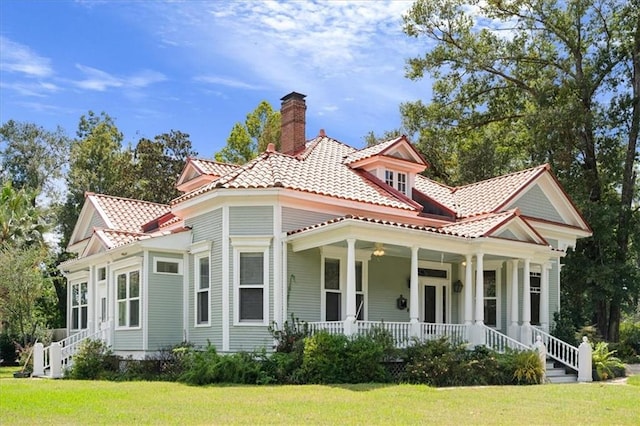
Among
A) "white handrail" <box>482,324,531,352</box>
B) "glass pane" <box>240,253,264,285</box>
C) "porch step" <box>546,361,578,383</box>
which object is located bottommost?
"porch step" <box>546,361,578,383</box>

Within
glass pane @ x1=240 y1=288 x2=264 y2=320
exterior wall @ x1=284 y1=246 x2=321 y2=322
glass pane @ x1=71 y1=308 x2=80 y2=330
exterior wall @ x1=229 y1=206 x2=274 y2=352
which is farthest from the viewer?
glass pane @ x1=71 y1=308 x2=80 y2=330

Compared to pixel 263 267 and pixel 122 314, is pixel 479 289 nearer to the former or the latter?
pixel 263 267

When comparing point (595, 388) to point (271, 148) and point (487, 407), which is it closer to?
point (487, 407)

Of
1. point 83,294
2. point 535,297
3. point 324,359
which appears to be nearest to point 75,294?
point 83,294

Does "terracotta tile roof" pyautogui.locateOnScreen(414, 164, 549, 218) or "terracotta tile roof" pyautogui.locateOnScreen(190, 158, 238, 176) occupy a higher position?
"terracotta tile roof" pyautogui.locateOnScreen(190, 158, 238, 176)

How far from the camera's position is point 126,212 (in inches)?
1064

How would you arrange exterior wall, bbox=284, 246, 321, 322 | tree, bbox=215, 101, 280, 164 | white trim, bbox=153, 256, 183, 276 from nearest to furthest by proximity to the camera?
exterior wall, bbox=284, 246, 321, 322, white trim, bbox=153, 256, 183, 276, tree, bbox=215, 101, 280, 164

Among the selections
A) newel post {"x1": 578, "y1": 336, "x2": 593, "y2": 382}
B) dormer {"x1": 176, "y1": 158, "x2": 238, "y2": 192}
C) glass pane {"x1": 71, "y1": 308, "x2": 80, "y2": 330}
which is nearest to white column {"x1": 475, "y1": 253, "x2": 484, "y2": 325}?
newel post {"x1": 578, "y1": 336, "x2": 593, "y2": 382}

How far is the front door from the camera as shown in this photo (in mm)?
→ 22797

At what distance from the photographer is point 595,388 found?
53.3 feet

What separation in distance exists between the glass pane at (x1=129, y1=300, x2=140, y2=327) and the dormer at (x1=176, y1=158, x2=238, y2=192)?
4784 millimetres

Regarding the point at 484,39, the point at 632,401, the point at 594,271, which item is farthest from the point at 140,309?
the point at 484,39

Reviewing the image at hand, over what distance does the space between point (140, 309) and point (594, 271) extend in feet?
61.4

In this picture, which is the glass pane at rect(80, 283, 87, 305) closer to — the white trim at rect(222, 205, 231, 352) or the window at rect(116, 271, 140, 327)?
the window at rect(116, 271, 140, 327)
